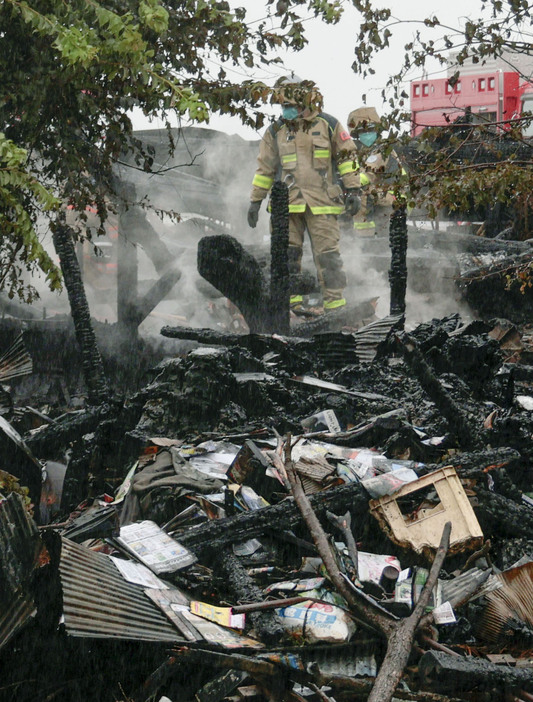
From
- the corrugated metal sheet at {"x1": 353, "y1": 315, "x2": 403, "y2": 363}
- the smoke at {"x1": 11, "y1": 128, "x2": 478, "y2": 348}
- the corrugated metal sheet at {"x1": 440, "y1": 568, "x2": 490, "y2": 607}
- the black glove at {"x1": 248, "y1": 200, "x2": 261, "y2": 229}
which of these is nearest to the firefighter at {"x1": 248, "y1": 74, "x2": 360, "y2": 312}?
the black glove at {"x1": 248, "y1": 200, "x2": 261, "y2": 229}

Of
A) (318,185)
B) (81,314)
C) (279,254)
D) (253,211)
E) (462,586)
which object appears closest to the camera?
(462,586)

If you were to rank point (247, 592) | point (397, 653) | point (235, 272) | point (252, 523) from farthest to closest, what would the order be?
point (235, 272) → point (252, 523) → point (247, 592) → point (397, 653)

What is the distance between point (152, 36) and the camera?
17.4ft

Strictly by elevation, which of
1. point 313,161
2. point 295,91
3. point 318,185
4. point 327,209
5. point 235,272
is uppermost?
point 295,91

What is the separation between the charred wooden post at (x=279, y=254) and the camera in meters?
6.91

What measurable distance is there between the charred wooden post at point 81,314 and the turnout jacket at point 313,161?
→ 3.54 meters

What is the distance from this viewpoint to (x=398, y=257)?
22.4 ft

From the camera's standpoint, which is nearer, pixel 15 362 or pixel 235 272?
pixel 15 362

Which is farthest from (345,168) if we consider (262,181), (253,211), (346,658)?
(346,658)

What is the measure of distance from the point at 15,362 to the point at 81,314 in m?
0.82

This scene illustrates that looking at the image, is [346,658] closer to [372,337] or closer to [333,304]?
[372,337]

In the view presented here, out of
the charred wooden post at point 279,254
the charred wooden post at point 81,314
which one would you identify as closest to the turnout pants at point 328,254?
the charred wooden post at point 279,254

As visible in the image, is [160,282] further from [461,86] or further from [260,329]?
[461,86]

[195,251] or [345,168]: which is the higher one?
[345,168]
